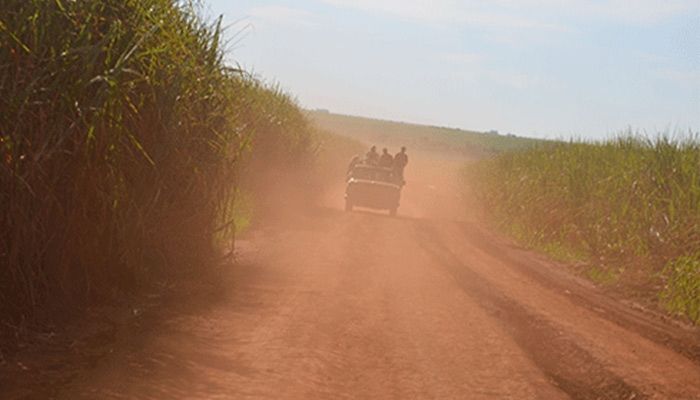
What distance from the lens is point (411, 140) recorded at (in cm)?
12619

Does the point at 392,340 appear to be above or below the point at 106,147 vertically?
below

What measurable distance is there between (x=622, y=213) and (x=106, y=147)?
40.5 feet

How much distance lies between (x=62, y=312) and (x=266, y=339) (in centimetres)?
177

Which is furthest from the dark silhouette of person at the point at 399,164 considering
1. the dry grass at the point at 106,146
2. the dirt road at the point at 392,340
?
the dry grass at the point at 106,146

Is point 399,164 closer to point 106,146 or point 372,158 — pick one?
point 372,158

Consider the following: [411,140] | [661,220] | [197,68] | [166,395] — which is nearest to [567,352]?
[166,395]

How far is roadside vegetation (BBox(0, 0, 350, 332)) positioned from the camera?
8.06m

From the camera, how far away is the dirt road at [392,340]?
24.9 feet

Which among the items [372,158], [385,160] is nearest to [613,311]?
[385,160]

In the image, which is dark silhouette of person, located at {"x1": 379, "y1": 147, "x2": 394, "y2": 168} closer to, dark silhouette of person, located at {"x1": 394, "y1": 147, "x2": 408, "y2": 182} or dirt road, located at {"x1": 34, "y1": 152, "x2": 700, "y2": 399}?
dark silhouette of person, located at {"x1": 394, "y1": 147, "x2": 408, "y2": 182}

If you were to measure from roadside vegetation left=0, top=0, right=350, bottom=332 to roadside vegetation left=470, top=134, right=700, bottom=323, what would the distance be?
6.78m

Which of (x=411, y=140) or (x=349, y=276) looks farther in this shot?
(x=411, y=140)

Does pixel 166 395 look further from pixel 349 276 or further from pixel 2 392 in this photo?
pixel 349 276

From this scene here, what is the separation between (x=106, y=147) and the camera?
9.15 m
